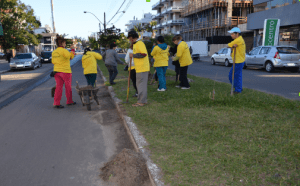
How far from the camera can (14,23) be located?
98.5 ft

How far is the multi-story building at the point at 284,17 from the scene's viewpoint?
72.4 feet

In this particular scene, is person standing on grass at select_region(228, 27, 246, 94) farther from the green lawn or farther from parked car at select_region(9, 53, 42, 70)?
parked car at select_region(9, 53, 42, 70)

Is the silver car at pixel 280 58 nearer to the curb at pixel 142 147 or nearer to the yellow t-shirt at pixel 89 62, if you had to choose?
the yellow t-shirt at pixel 89 62

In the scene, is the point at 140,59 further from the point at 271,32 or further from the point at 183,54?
the point at 271,32

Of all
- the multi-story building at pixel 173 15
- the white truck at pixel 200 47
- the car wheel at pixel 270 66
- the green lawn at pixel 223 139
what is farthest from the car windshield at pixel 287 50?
the multi-story building at pixel 173 15

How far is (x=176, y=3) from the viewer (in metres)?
64.4

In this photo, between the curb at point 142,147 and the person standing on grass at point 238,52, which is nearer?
the curb at point 142,147

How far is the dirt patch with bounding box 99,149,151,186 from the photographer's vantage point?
10.4 feet

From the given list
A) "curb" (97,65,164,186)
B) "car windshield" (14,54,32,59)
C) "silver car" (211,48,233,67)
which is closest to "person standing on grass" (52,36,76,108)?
"curb" (97,65,164,186)

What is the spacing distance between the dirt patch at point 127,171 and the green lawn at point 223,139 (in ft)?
0.81

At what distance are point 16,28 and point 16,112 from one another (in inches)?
1126

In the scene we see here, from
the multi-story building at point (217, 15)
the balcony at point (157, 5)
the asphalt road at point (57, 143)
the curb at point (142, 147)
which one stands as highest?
the balcony at point (157, 5)

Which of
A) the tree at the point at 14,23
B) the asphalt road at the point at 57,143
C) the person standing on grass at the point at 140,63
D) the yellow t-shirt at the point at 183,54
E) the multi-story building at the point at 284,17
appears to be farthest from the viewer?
the tree at the point at 14,23

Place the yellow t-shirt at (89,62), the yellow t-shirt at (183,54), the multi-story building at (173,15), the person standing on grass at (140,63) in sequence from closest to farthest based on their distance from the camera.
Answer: the person standing on grass at (140,63), the yellow t-shirt at (89,62), the yellow t-shirt at (183,54), the multi-story building at (173,15)
